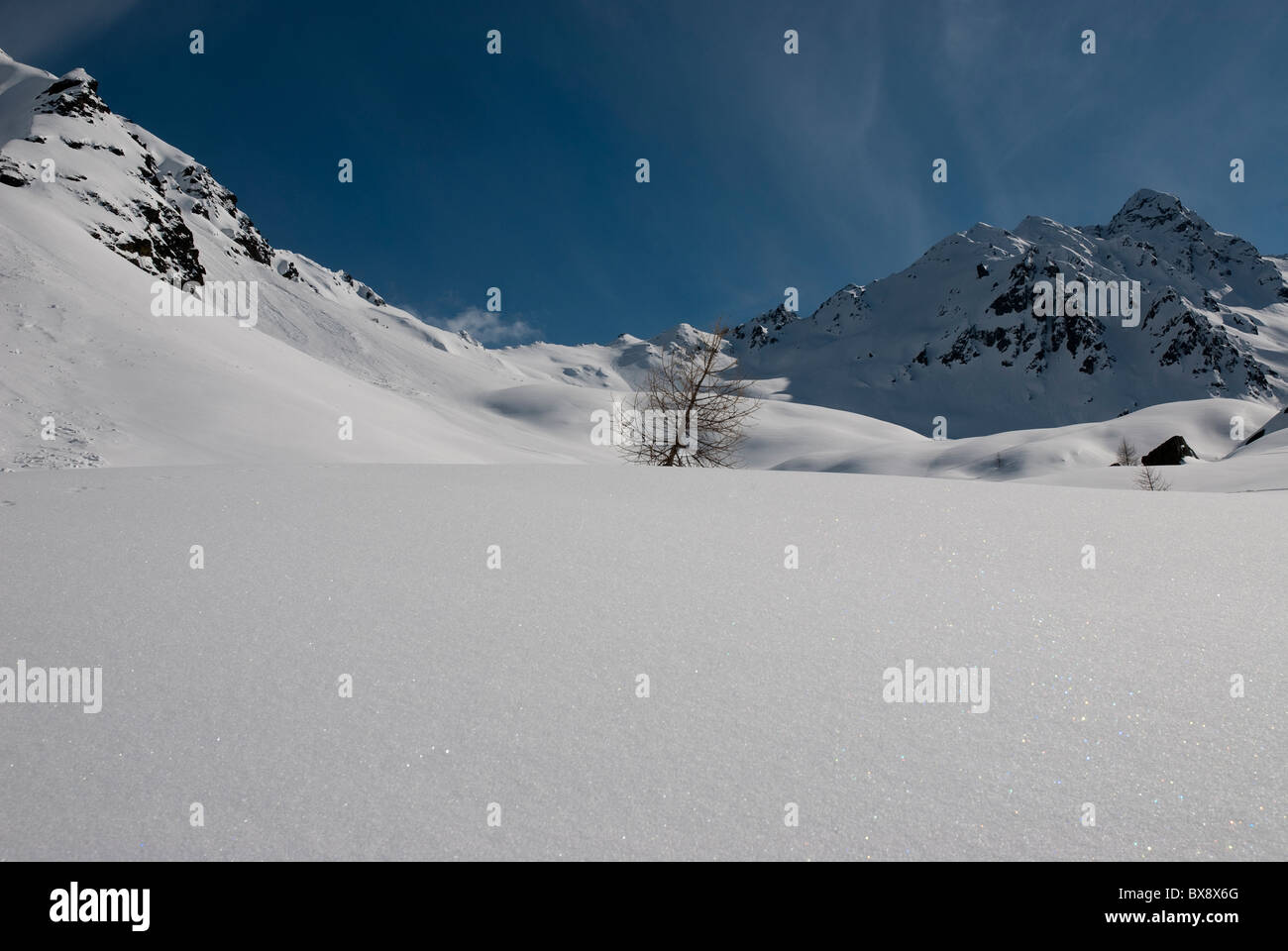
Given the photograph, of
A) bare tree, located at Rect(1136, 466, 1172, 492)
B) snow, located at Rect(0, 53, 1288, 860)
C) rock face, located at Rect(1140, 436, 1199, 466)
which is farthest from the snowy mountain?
snow, located at Rect(0, 53, 1288, 860)

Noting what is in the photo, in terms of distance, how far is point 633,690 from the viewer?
2389 millimetres

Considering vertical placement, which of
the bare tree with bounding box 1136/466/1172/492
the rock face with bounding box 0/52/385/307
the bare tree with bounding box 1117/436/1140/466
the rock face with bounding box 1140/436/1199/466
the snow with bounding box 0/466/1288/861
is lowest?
the snow with bounding box 0/466/1288/861

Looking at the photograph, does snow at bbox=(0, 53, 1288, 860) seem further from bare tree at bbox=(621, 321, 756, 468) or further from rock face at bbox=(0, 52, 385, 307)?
rock face at bbox=(0, 52, 385, 307)

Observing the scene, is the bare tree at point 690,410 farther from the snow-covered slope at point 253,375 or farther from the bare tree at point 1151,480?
the bare tree at point 1151,480

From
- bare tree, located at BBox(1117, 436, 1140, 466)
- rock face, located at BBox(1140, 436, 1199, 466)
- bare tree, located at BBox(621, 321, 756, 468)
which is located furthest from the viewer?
bare tree, located at BBox(1117, 436, 1140, 466)

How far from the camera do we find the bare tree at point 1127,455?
42700 mm

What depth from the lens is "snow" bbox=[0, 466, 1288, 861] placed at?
167cm

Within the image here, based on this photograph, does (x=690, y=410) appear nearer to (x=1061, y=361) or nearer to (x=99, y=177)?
(x=99, y=177)

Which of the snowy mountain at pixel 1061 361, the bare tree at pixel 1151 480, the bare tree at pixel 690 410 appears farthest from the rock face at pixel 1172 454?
the snowy mountain at pixel 1061 361

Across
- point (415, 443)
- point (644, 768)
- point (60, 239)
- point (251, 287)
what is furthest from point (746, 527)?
point (251, 287)

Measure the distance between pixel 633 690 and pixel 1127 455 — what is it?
53.4 metres

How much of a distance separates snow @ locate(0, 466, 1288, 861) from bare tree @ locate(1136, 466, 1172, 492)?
25809 millimetres

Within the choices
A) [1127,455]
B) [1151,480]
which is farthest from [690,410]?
[1127,455]

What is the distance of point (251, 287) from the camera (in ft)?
225
